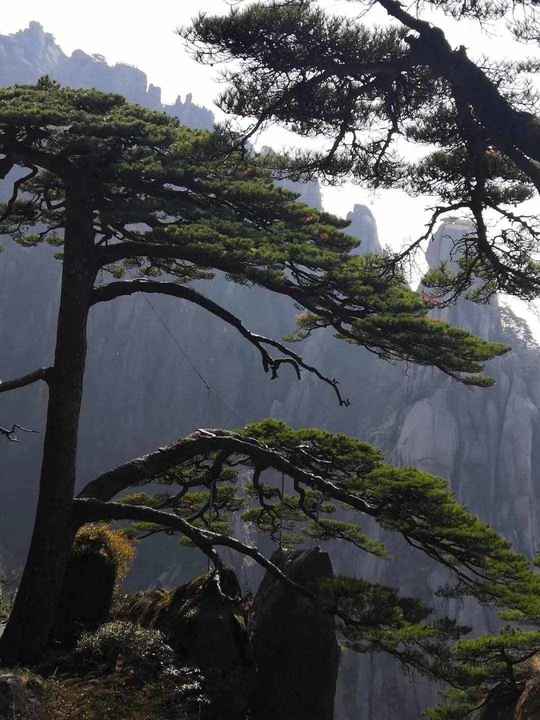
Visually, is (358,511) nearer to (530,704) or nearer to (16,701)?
(530,704)

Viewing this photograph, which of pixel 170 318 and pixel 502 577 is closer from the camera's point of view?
pixel 502 577

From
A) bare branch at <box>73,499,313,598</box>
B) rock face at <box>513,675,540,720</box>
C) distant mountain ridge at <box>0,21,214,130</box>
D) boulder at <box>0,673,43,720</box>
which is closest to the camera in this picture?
boulder at <box>0,673,43,720</box>

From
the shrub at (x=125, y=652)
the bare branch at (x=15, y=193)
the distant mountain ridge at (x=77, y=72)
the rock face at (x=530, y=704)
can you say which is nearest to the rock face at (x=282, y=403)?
the distant mountain ridge at (x=77, y=72)

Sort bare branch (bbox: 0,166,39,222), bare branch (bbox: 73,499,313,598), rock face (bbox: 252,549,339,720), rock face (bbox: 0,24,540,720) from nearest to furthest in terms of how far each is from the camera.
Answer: bare branch (bbox: 73,499,313,598) < rock face (bbox: 252,549,339,720) < bare branch (bbox: 0,166,39,222) < rock face (bbox: 0,24,540,720)

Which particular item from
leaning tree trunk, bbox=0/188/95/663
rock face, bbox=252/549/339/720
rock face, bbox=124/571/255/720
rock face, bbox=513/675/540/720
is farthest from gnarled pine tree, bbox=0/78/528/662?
rock face, bbox=513/675/540/720

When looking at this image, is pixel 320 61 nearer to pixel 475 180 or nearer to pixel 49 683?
pixel 475 180

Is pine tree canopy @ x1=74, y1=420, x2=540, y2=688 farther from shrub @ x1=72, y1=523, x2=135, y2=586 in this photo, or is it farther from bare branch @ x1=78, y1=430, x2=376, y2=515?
shrub @ x1=72, y1=523, x2=135, y2=586

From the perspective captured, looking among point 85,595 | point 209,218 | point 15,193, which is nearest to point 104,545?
point 85,595

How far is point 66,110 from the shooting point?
28.7 ft

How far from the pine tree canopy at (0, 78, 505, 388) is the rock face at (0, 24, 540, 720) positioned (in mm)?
36339

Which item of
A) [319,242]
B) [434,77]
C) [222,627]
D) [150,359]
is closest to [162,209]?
[319,242]

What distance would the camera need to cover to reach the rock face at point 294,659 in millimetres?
8445

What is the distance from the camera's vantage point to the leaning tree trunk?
25.7 feet

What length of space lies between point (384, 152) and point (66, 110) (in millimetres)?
3833
